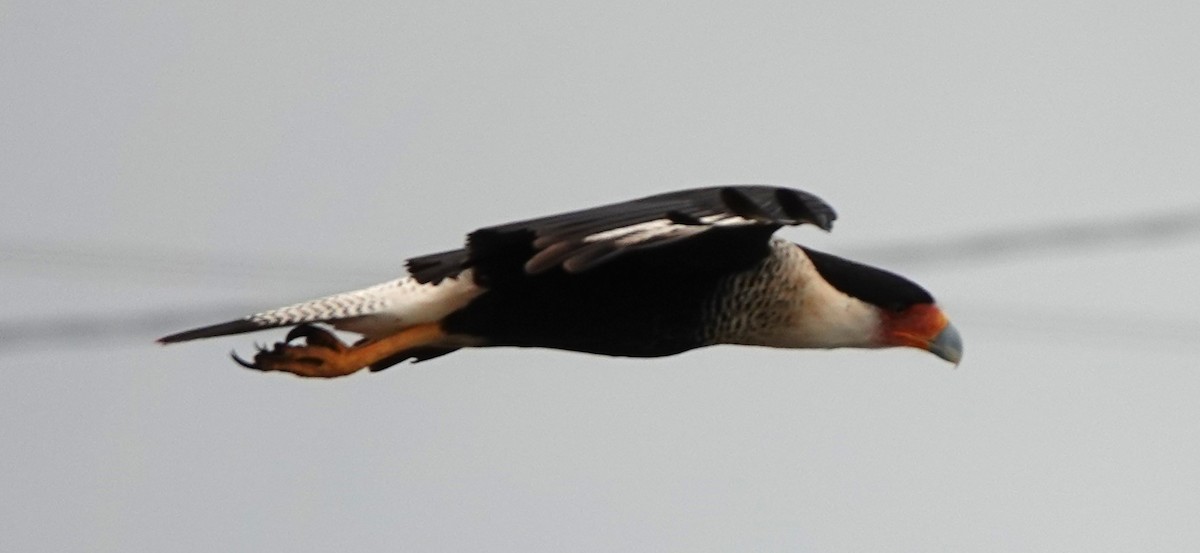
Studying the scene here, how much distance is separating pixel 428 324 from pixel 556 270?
42cm

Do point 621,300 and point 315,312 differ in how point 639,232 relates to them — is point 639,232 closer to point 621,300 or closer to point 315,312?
point 621,300

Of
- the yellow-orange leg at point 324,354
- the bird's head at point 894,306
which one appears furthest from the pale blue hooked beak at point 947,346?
the yellow-orange leg at point 324,354

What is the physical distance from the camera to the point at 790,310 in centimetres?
791

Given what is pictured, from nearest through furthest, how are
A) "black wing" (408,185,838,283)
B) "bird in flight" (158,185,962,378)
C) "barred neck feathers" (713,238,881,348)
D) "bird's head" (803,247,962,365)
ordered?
"black wing" (408,185,838,283) < "bird in flight" (158,185,962,378) < "barred neck feathers" (713,238,881,348) < "bird's head" (803,247,962,365)

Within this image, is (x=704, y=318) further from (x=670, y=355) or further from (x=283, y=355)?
(x=283, y=355)

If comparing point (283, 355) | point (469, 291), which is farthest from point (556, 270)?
point (283, 355)

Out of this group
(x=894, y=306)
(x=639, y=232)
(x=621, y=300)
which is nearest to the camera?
(x=639, y=232)

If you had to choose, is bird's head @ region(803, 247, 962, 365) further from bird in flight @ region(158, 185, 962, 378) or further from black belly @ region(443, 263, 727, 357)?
black belly @ region(443, 263, 727, 357)

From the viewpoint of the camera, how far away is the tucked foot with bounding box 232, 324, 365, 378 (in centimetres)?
792

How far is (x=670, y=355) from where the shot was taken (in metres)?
7.84

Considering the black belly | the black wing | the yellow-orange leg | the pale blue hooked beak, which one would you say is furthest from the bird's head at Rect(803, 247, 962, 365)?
the yellow-orange leg

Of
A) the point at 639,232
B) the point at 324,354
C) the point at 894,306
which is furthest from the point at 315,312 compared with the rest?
the point at 894,306

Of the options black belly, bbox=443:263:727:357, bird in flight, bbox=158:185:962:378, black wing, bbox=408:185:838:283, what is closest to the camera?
black wing, bbox=408:185:838:283

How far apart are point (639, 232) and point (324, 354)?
117cm
